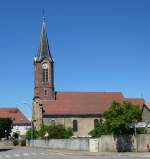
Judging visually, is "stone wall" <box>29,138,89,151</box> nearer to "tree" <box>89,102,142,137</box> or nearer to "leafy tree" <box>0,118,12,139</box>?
"tree" <box>89,102,142,137</box>

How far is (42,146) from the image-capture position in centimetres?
8100

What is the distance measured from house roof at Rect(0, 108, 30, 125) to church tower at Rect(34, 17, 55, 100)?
4156 centimetres

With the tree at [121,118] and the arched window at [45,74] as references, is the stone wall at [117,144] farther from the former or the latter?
the arched window at [45,74]

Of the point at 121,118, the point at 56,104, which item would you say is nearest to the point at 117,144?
the point at 121,118

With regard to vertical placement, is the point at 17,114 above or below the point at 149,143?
above

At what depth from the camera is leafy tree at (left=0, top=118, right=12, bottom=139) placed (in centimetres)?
13575

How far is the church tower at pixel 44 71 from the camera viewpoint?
11112cm

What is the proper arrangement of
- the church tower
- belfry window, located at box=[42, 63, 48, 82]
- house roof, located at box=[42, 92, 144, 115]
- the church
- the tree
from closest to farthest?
1. the tree
2. the church
3. house roof, located at box=[42, 92, 144, 115]
4. the church tower
5. belfry window, located at box=[42, 63, 48, 82]

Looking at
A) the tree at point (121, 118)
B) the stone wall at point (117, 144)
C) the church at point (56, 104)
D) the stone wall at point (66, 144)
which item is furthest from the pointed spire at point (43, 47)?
the tree at point (121, 118)

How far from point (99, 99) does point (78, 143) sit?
5535 cm

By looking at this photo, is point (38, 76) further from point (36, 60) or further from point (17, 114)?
point (17, 114)

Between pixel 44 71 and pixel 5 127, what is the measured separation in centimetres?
3166

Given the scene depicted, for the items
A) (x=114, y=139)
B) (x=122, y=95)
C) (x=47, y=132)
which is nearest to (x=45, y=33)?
(x=122, y=95)

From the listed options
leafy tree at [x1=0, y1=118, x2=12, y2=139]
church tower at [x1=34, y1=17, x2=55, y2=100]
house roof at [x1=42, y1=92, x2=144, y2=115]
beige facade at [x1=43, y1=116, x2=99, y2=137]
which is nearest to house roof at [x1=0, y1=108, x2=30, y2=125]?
leafy tree at [x1=0, y1=118, x2=12, y2=139]
